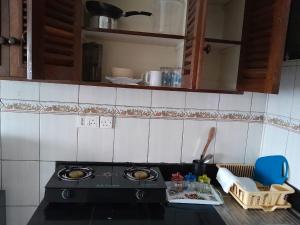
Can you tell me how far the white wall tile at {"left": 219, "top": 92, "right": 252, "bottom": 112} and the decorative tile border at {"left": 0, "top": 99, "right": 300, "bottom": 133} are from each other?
31 millimetres

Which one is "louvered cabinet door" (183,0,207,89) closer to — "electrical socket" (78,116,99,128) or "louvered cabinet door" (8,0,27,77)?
"electrical socket" (78,116,99,128)

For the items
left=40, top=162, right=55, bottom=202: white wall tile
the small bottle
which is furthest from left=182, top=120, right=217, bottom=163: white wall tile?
left=40, top=162, right=55, bottom=202: white wall tile

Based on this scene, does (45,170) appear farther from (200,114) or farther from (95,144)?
(200,114)

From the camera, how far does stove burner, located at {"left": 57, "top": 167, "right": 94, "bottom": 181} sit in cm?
117

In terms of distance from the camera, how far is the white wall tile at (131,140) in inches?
56.1

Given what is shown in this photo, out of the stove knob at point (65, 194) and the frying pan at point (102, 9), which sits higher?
the frying pan at point (102, 9)

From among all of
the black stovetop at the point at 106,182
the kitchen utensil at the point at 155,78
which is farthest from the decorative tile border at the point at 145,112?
the black stovetop at the point at 106,182

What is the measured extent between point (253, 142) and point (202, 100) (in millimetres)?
443

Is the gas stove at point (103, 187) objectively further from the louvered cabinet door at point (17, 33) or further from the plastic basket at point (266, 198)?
the louvered cabinet door at point (17, 33)

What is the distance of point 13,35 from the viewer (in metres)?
0.96

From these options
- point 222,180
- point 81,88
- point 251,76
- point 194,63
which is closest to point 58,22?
point 81,88

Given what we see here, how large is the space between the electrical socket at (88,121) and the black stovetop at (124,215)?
1.49 feet

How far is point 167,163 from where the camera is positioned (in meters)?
1.48

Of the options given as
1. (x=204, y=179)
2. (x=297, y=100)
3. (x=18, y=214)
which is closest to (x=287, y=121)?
(x=297, y=100)
